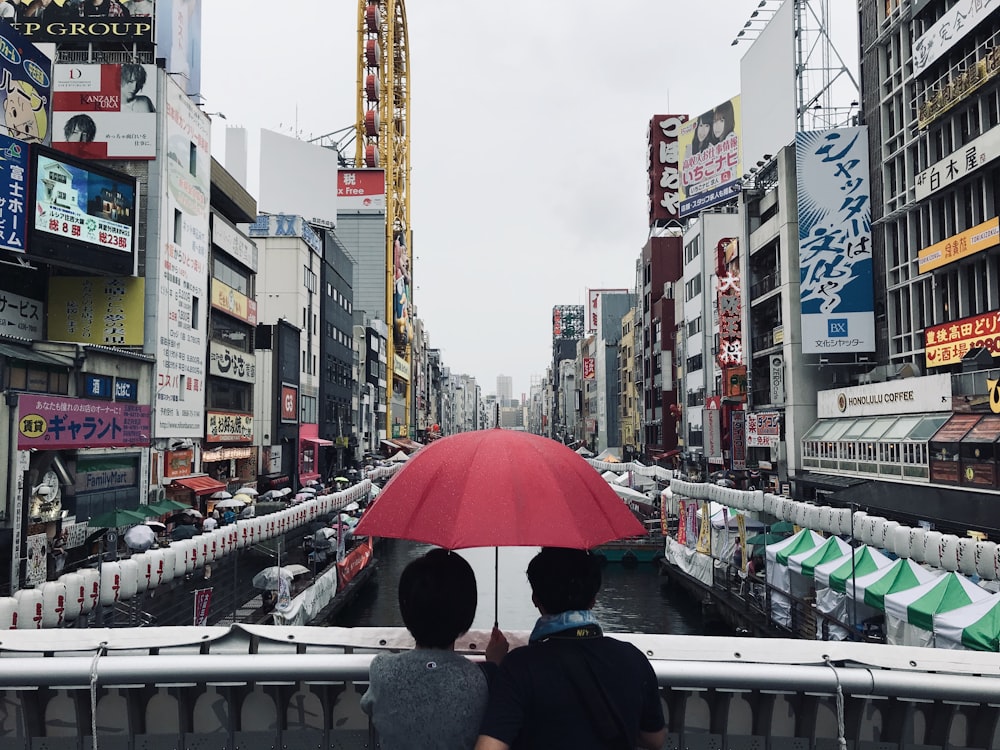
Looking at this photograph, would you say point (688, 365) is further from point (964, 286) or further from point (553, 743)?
point (553, 743)

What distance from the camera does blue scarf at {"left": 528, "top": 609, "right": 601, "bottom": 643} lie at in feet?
10.3

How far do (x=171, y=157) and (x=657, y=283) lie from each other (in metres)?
60.7

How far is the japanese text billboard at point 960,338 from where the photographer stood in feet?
98.9

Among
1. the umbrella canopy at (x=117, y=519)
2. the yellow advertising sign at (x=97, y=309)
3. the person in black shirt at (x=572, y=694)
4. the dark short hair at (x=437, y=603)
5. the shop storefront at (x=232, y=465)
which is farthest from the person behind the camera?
the shop storefront at (x=232, y=465)

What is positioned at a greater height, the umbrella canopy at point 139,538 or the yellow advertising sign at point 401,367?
the yellow advertising sign at point 401,367

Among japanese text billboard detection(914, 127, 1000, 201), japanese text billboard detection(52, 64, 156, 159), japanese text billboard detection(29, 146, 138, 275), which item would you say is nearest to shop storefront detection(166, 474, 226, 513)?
japanese text billboard detection(29, 146, 138, 275)

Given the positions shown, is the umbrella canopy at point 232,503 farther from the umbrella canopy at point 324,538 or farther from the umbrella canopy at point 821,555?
the umbrella canopy at point 821,555

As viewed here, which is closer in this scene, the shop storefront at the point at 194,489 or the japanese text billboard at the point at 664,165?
the shop storefront at the point at 194,489

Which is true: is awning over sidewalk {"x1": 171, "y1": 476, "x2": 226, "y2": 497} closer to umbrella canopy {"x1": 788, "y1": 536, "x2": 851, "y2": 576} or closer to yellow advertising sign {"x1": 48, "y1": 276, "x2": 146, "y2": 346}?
yellow advertising sign {"x1": 48, "y1": 276, "x2": 146, "y2": 346}

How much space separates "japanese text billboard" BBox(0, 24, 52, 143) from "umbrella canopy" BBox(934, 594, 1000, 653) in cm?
3217

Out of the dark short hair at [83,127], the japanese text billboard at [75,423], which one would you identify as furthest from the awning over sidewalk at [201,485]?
the dark short hair at [83,127]

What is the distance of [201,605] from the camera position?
19.0m

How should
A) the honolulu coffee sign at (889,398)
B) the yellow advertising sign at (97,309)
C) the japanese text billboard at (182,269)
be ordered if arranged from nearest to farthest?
the honolulu coffee sign at (889,398), the yellow advertising sign at (97,309), the japanese text billboard at (182,269)

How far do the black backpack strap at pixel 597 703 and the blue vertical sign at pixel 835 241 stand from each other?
4278 centimetres
